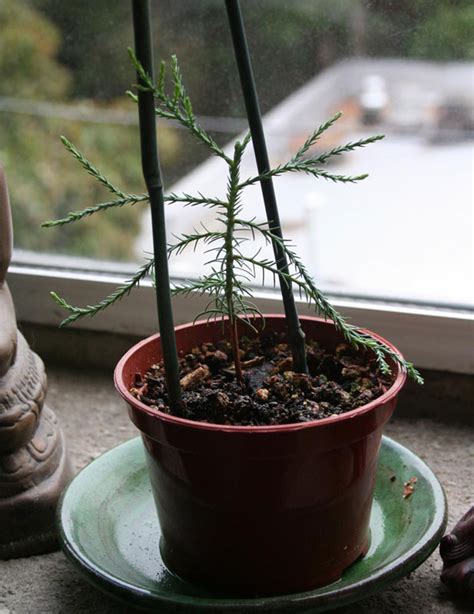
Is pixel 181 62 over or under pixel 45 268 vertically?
over

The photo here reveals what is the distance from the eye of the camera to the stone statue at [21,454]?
116cm

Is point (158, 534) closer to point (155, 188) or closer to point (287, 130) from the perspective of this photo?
point (155, 188)

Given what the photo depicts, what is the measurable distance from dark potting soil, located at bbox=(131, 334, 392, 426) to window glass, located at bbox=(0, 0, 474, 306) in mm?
484

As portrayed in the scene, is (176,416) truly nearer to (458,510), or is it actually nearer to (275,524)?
(275,524)

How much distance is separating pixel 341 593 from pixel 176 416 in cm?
25

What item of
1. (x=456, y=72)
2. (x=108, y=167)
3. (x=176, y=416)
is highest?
(x=456, y=72)

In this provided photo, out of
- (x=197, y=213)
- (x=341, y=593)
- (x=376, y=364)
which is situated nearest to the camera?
(x=341, y=593)

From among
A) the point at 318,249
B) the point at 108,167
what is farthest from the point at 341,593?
the point at 108,167

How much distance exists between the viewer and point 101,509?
115 cm

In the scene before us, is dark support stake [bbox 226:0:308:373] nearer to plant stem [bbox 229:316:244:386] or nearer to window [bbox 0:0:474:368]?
plant stem [bbox 229:316:244:386]

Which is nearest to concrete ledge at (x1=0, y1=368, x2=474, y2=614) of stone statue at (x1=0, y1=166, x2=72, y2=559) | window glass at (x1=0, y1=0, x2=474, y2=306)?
stone statue at (x1=0, y1=166, x2=72, y2=559)

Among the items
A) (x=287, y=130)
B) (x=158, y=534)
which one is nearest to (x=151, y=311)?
(x=287, y=130)

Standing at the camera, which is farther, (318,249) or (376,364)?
(318,249)

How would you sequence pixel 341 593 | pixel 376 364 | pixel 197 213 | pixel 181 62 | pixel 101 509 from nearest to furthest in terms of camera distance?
1. pixel 341 593
2. pixel 376 364
3. pixel 101 509
4. pixel 181 62
5. pixel 197 213
